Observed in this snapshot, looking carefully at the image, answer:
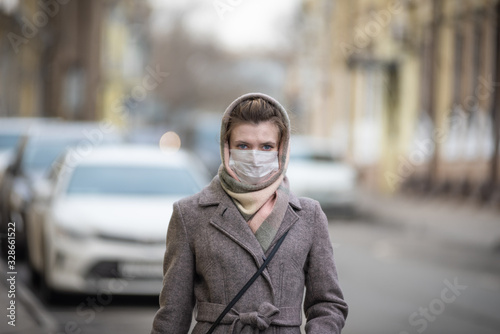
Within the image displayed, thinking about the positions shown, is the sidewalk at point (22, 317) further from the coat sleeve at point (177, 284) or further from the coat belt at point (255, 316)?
the coat belt at point (255, 316)

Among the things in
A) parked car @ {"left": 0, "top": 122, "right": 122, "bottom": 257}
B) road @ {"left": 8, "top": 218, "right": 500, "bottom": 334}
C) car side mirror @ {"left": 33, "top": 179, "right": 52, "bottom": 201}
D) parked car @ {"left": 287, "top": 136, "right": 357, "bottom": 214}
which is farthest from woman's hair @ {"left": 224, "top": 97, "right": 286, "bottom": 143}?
parked car @ {"left": 287, "top": 136, "right": 357, "bottom": 214}

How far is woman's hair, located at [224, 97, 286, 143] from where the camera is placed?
111 inches

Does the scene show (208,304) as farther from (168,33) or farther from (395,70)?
(168,33)

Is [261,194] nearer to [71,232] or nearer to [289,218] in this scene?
[289,218]

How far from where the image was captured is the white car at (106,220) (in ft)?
28.8

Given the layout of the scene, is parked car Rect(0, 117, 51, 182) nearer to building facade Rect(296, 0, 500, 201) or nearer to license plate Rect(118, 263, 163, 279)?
license plate Rect(118, 263, 163, 279)

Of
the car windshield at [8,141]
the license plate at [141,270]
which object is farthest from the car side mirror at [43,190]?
the car windshield at [8,141]

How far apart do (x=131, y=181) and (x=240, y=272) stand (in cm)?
759

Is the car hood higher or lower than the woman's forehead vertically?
lower

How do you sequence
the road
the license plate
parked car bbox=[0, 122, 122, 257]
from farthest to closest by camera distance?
parked car bbox=[0, 122, 122, 257] < the license plate < the road

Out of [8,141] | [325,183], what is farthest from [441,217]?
[8,141]

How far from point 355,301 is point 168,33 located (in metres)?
67.6

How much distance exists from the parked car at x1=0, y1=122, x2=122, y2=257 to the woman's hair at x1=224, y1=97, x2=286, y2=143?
399 inches

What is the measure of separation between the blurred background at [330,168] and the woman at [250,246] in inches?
11.7
